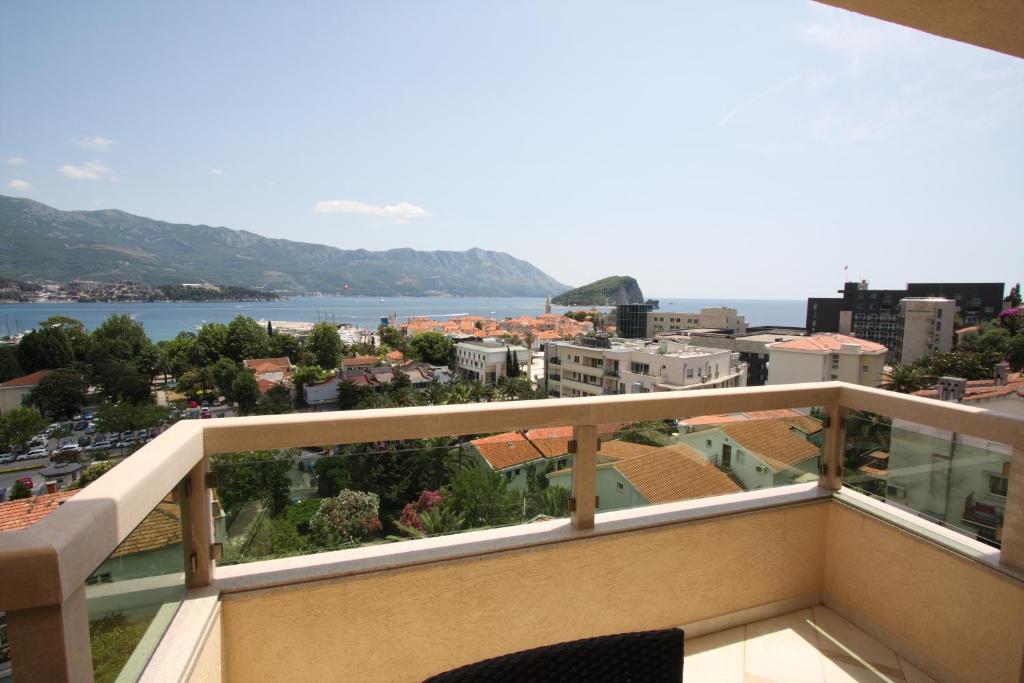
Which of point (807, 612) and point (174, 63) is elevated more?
point (174, 63)

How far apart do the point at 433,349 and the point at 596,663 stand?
196 feet

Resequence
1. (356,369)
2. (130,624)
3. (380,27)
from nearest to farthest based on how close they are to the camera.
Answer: (130,624), (380,27), (356,369)

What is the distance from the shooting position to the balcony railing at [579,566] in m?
1.43

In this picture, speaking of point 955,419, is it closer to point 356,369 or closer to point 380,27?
point 380,27

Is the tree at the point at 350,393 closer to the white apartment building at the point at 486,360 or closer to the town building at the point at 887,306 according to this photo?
the white apartment building at the point at 486,360

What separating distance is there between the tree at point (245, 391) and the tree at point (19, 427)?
12.1m

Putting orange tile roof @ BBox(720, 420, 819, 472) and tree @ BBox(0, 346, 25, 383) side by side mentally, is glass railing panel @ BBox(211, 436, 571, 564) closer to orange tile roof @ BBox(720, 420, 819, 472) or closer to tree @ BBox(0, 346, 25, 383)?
orange tile roof @ BBox(720, 420, 819, 472)

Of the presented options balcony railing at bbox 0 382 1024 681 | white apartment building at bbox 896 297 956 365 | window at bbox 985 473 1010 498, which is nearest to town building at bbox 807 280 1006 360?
white apartment building at bbox 896 297 956 365

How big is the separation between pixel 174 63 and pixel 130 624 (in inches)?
1185

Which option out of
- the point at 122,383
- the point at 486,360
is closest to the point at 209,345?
the point at 122,383

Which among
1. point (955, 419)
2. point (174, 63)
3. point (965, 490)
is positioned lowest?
point (965, 490)

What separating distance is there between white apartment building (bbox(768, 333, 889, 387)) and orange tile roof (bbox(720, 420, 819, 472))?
93.5 ft

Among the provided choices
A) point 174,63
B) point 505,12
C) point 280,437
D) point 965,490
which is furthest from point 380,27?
point 174,63

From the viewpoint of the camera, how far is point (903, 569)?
2.03 metres
